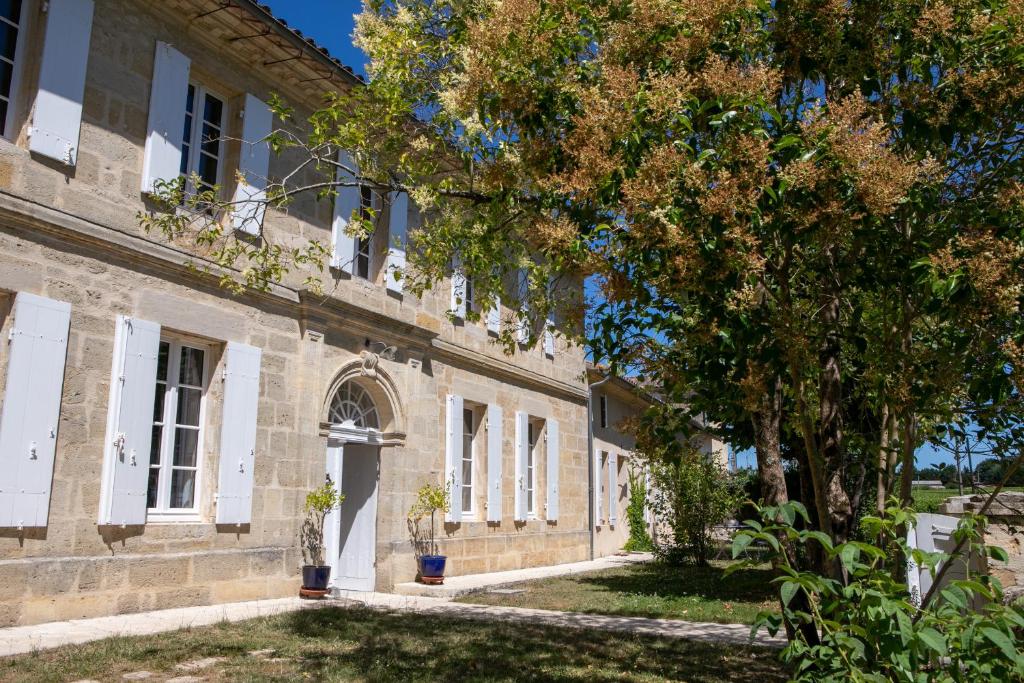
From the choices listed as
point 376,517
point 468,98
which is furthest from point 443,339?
point 468,98

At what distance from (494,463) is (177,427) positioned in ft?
19.7

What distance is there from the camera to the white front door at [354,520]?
35.5ft

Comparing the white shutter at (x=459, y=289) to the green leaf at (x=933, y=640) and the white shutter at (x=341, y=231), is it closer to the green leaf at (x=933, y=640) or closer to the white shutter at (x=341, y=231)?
the white shutter at (x=341, y=231)

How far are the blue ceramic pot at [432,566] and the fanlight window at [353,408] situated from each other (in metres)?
1.89

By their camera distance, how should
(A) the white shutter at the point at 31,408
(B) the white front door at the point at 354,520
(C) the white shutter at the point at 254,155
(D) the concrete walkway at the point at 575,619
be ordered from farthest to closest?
(B) the white front door at the point at 354,520 < (C) the white shutter at the point at 254,155 < (D) the concrete walkway at the point at 575,619 < (A) the white shutter at the point at 31,408

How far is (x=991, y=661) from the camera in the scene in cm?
266

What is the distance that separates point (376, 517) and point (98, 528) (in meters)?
4.26

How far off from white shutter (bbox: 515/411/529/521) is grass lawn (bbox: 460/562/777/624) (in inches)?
55.4

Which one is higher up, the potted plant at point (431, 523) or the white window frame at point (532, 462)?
the white window frame at point (532, 462)

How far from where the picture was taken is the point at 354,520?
37.3ft

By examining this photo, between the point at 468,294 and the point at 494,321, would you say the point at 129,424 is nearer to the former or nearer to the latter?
the point at 468,294

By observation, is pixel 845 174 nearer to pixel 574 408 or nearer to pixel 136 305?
pixel 136 305

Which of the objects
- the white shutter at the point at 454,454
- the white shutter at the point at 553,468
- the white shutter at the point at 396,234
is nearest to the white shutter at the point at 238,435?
the white shutter at the point at 396,234

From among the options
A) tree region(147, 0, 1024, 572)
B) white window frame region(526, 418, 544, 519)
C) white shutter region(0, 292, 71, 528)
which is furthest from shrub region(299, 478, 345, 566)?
white window frame region(526, 418, 544, 519)
